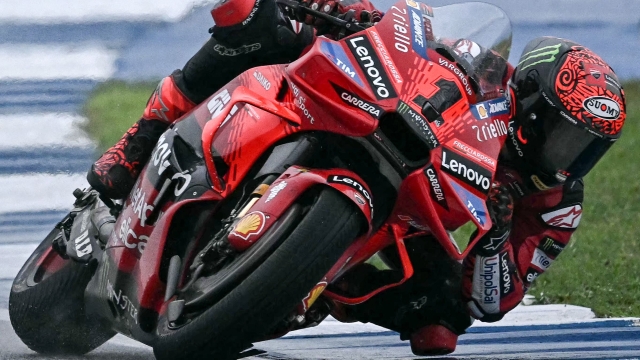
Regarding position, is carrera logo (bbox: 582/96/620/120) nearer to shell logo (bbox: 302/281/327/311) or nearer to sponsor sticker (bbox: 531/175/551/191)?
sponsor sticker (bbox: 531/175/551/191)

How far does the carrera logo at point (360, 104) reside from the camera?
2.90m

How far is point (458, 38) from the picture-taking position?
3.34 m

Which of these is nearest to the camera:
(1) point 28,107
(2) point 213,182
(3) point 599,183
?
(2) point 213,182

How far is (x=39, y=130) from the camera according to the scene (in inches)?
256

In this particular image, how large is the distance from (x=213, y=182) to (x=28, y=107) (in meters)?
3.77

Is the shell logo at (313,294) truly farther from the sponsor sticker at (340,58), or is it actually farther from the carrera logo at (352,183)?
the sponsor sticker at (340,58)

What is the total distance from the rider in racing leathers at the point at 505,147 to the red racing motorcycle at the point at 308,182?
15cm

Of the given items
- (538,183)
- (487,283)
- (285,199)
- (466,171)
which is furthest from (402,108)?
(487,283)

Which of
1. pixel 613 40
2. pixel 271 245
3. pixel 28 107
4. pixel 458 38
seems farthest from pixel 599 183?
Result: pixel 271 245

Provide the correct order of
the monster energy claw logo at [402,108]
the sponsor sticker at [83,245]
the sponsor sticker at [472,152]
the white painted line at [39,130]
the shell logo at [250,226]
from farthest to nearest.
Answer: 1. the white painted line at [39,130]
2. the sponsor sticker at [83,245]
3. the sponsor sticker at [472,152]
4. the monster energy claw logo at [402,108]
5. the shell logo at [250,226]

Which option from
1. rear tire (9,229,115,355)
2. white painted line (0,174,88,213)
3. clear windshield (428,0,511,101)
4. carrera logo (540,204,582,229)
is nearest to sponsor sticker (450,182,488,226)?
clear windshield (428,0,511,101)

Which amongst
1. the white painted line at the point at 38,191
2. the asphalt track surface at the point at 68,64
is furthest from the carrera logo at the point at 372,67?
the white painted line at the point at 38,191

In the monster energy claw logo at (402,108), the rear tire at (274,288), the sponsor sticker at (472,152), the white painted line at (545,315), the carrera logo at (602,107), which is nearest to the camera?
the rear tire at (274,288)

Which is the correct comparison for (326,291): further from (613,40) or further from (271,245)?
(613,40)
